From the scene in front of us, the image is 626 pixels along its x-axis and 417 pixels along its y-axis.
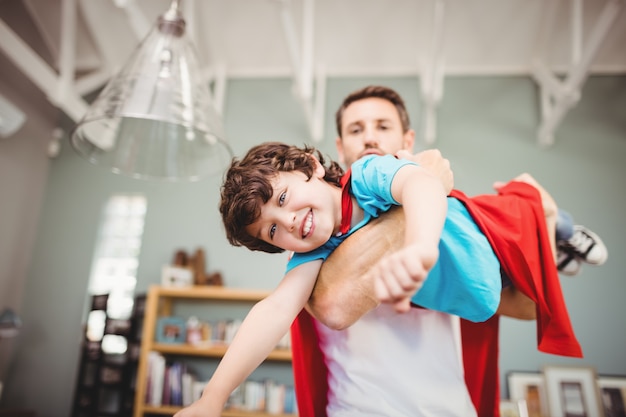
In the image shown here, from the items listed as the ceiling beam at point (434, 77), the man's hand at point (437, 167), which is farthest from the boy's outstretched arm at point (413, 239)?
the ceiling beam at point (434, 77)

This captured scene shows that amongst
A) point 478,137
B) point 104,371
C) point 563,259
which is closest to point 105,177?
point 104,371

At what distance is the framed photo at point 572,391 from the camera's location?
297 centimetres

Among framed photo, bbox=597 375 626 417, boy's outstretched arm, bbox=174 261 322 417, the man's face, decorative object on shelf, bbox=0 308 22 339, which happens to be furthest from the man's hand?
decorative object on shelf, bbox=0 308 22 339

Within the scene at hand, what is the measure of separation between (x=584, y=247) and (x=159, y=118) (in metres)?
1.18

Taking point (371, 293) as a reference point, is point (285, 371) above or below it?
below

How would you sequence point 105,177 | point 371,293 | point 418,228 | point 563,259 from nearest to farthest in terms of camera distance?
point 418,228
point 371,293
point 563,259
point 105,177

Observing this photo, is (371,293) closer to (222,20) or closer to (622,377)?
(622,377)

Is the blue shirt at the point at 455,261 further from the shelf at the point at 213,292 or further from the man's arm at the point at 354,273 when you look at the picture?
the shelf at the point at 213,292

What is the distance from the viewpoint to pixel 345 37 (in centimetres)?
400

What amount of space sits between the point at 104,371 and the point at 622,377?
382 centimetres

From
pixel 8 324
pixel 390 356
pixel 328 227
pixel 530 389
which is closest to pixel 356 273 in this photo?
pixel 328 227

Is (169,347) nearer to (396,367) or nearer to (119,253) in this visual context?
(119,253)

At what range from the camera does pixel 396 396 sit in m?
0.84

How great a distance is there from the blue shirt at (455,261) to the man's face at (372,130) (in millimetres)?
470
